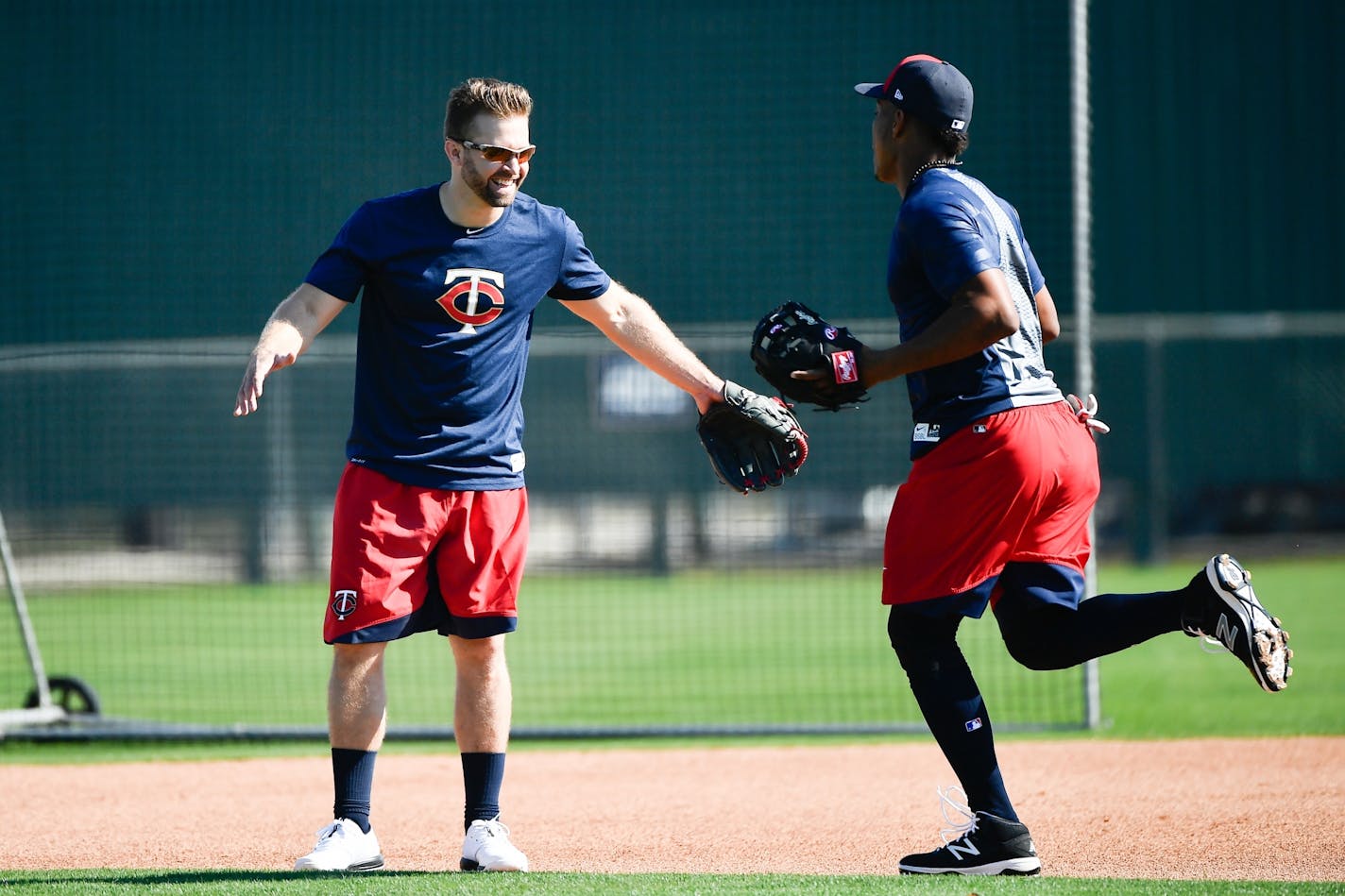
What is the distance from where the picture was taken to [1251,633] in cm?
421

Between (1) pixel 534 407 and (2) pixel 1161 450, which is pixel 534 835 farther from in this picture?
(2) pixel 1161 450

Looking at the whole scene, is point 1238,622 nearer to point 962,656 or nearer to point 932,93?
point 962,656

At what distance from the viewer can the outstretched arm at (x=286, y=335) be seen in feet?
13.6

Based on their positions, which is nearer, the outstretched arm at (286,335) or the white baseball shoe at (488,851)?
the outstretched arm at (286,335)

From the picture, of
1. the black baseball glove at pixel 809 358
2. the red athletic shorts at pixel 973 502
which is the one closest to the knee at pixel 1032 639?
the red athletic shorts at pixel 973 502

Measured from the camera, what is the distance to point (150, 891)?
411cm

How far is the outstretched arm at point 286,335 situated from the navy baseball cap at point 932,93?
69.0 inches

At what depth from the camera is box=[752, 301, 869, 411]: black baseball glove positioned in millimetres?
4250

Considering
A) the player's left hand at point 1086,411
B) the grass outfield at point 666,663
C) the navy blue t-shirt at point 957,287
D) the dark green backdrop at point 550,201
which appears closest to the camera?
the navy blue t-shirt at point 957,287

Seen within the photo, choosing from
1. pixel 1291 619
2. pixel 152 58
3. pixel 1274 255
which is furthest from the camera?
pixel 1274 255

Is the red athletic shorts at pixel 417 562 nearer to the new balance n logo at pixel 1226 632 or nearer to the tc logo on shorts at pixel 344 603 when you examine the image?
the tc logo on shorts at pixel 344 603

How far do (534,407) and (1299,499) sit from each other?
396 inches

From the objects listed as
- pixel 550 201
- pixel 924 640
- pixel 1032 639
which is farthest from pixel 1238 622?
pixel 550 201

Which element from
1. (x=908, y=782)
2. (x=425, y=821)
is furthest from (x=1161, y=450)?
(x=425, y=821)
